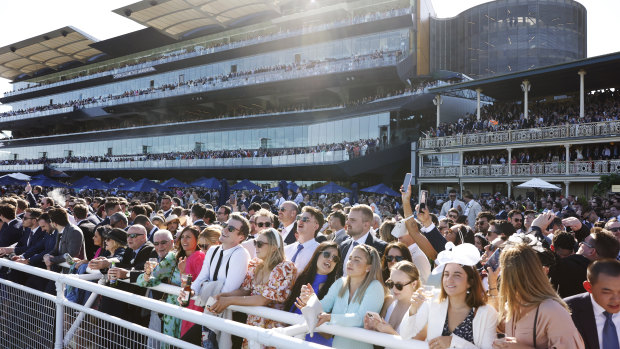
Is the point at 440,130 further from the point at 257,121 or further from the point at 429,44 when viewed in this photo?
the point at 257,121

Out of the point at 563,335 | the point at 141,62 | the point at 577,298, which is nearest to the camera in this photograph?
the point at 563,335

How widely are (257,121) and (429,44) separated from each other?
18.3 metres

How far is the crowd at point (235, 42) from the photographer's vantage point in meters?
37.7

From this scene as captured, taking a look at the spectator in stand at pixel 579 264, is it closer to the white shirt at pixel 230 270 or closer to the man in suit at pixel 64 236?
the white shirt at pixel 230 270

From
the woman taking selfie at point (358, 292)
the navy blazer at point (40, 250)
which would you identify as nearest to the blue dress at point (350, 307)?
the woman taking selfie at point (358, 292)

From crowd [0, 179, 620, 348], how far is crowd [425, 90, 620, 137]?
21.2m

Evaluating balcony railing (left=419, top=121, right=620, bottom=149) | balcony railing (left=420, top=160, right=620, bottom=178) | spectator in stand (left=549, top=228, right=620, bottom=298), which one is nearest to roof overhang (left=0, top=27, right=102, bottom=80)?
balcony railing (left=419, top=121, right=620, bottom=149)

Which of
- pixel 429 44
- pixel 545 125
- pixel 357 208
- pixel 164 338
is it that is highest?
pixel 429 44

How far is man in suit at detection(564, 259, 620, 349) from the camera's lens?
262cm

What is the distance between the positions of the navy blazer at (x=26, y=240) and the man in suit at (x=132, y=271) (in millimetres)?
2493

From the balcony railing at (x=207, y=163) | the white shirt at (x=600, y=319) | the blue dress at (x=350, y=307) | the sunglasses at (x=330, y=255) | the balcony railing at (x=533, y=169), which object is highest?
the balcony railing at (x=207, y=163)

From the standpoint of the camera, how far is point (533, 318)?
242 cm

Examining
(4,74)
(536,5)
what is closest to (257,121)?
(536,5)

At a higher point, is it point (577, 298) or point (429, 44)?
point (429, 44)
